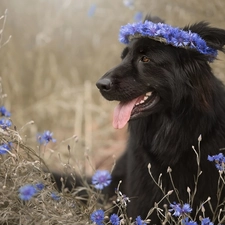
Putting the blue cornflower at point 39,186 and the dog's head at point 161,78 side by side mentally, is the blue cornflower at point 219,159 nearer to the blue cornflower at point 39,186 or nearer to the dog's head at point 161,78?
the dog's head at point 161,78

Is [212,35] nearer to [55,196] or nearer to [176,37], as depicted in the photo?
[176,37]

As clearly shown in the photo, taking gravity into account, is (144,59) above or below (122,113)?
above

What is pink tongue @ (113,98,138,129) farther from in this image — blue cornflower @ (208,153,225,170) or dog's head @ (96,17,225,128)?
blue cornflower @ (208,153,225,170)

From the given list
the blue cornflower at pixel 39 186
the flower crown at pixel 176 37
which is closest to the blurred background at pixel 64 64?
the flower crown at pixel 176 37

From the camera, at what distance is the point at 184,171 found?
3.24m

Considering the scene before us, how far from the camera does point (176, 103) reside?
10.4 feet

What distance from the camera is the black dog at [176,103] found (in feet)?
10.2

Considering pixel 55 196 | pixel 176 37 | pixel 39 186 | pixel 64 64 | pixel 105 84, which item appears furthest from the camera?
pixel 64 64

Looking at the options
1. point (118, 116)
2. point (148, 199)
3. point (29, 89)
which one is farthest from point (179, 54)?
point (29, 89)

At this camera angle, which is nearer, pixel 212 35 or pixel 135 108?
pixel 212 35

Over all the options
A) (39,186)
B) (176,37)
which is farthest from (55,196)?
(176,37)

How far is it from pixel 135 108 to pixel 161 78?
266 mm

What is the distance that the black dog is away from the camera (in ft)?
10.2

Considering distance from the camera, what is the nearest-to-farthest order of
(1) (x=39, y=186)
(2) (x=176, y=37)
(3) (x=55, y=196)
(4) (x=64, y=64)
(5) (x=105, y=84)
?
(1) (x=39, y=186) < (3) (x=55, y=196) < (2) (x=176, y=37) < (5) (x=105, y=84) < (4) (x=64, y=64)
